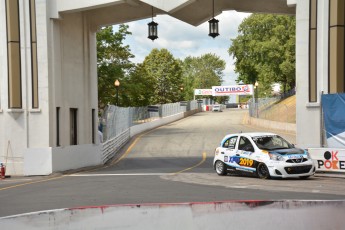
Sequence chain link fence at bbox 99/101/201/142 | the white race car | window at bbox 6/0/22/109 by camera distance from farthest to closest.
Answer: chain link fence at bbox 99/101/201/142 → window at bbox 6/0/22/109 → the white race car

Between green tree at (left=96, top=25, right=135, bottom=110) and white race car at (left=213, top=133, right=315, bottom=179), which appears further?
green tree at (left=96, top=25, right=135, bottom=110)

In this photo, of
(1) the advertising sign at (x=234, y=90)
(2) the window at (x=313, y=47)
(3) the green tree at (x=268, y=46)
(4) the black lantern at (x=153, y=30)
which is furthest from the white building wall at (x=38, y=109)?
(1) the advertising sign at (x=234, y=90)

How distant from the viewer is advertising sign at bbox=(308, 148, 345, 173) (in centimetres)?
1860

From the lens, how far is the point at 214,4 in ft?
82.8

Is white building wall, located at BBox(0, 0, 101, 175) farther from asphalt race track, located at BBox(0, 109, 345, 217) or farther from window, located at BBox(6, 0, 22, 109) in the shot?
asphalt race track, located at BBox(0, 109, 345, 217)

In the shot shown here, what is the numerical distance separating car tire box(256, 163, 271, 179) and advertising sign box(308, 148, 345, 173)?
2.22m

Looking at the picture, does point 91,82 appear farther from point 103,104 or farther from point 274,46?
point 274,46

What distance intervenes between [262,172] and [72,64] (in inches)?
448

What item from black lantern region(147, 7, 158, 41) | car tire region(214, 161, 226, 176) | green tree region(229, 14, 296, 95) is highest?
green tree region(229, 14, 296, 95)

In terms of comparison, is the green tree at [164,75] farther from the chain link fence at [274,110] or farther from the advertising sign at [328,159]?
the advertising sign at [328,159]

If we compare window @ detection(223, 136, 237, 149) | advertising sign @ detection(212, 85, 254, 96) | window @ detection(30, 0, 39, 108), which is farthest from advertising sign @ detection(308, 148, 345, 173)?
advertising sign @ detection(212, 85, 254, 96)

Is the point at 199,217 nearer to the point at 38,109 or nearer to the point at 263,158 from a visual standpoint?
the point at 263,158

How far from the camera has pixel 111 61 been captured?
5853cm

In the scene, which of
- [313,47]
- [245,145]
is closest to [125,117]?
[313,47]
